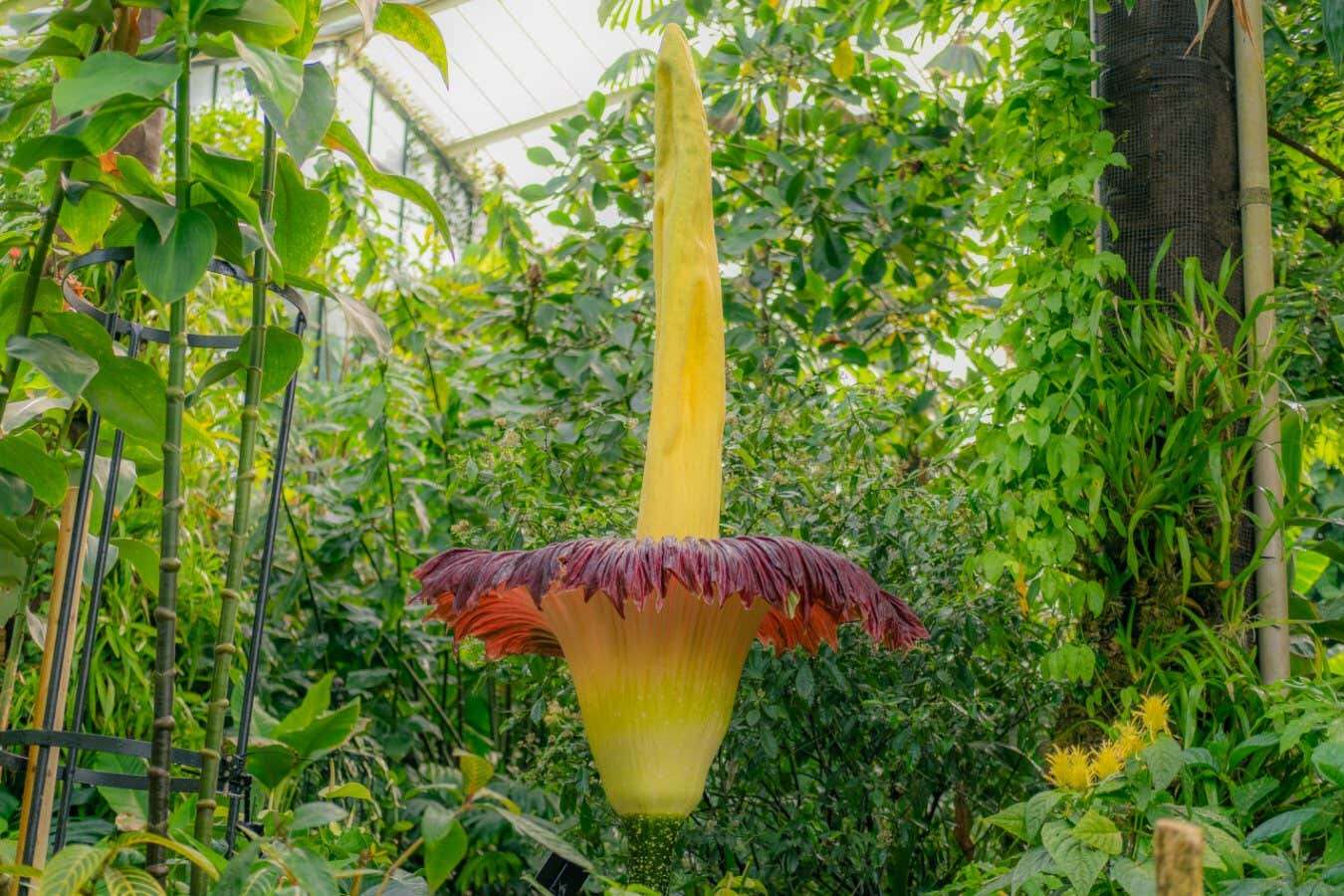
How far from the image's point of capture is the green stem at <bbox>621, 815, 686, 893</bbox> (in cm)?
144

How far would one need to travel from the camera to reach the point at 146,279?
114cm

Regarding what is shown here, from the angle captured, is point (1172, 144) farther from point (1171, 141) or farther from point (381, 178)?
point (381, 178)

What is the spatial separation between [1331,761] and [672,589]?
0.72 metres

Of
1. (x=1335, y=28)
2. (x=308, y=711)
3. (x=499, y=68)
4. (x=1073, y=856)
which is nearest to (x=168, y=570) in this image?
(x=308, y=711)

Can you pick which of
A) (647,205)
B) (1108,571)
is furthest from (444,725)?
(1108,571)

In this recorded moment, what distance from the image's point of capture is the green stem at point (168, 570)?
1.15 metres

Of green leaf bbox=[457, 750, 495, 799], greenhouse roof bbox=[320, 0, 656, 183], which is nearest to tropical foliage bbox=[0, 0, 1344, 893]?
green leaf bbox=[457, 750, 495, 799]

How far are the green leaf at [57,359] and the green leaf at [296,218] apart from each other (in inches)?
9.7

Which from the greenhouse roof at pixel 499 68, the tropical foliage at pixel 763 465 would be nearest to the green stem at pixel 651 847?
the tropical foliage at pixel 763 465

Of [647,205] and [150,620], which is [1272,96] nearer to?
[647,205]

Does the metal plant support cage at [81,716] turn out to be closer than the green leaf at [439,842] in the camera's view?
No

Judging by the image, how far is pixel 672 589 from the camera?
1.39m

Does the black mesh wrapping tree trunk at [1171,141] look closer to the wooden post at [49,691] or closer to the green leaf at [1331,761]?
the green leaf at [1331,761]

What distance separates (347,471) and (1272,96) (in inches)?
97.0
